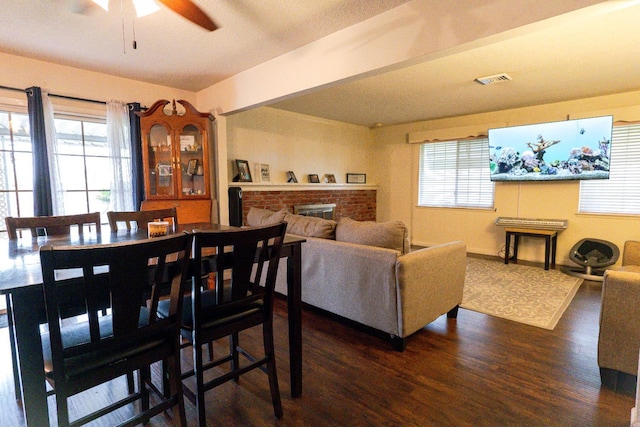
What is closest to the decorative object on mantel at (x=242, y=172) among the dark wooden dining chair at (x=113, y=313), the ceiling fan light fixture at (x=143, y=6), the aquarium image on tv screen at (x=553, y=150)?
the ceiling fan light fixture at (x=143, y=6)

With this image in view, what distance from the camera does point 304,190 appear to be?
5.46 m

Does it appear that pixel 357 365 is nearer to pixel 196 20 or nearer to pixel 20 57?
pixel 196 20

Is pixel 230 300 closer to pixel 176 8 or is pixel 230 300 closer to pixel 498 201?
pixel 176 8

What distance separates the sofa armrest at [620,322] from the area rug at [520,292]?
83cm

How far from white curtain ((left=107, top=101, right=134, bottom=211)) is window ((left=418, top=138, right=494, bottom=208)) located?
4.78 meters

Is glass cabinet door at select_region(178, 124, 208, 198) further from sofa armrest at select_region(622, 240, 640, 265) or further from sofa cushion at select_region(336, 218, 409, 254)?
sofa armrest at select_region(622, 240, 640, 265)

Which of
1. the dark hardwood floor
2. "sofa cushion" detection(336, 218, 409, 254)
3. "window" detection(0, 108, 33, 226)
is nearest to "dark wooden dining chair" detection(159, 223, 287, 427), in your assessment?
the dark hardwood floor

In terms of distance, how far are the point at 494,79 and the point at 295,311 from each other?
134 inches

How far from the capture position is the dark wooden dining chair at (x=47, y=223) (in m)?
1.94

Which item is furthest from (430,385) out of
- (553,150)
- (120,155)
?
(553,150)

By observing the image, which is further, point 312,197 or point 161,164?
point 312,197

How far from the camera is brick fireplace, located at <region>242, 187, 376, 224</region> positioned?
4.70 m

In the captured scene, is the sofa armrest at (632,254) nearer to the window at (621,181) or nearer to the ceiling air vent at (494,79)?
the window at (621,181)

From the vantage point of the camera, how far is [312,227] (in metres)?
2.90
